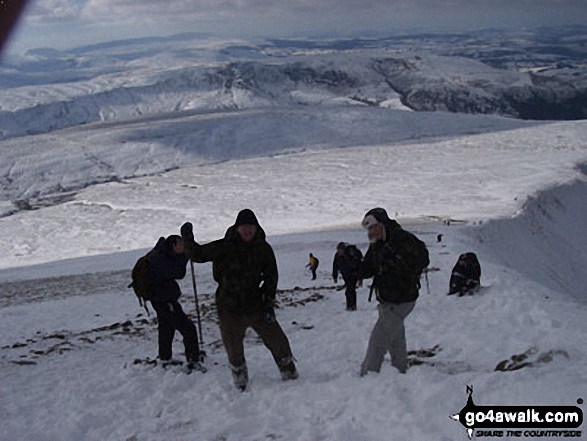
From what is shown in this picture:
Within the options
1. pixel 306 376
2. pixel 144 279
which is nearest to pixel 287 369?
pixel 306 376

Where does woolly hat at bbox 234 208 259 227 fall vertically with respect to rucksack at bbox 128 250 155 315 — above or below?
above

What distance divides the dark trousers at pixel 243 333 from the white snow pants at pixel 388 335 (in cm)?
108

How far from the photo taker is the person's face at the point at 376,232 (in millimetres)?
6817

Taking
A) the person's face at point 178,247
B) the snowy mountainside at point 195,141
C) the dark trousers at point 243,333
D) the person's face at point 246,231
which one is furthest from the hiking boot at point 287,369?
the snowy mountainside at point 195,141

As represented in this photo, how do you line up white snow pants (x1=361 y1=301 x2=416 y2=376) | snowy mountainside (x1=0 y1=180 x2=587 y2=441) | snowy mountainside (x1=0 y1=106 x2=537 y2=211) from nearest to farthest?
snowy mountainside (x1=0 y1=180 x2=587 y2=441)
white snow pants (x1=361 y1=301 x2=416 y2=376)
snowy mountainside (x1=0 y1=106 x2=537 y2=211)

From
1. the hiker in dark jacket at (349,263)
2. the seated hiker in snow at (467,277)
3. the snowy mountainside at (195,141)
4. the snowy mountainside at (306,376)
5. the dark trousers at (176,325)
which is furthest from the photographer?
the snowy mountainside at (195,141)

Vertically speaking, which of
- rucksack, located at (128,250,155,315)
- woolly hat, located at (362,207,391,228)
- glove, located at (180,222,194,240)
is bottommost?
rucksack, located at (128,250,155,315)

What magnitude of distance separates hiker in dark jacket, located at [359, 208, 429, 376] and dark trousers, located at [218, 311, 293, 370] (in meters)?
1.08

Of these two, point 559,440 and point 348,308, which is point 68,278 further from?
point 559,440

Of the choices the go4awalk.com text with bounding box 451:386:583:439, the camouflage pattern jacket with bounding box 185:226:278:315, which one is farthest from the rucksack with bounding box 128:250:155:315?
the go4awalk.com text with bounding box 451:386:583:439

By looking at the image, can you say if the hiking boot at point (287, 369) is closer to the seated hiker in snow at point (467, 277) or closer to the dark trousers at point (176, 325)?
the dark trousers at point (176, 325)

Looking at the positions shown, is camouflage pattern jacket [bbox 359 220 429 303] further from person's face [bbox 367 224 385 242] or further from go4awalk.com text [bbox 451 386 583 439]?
go4awalk.com text [bbox 451 386 583 439]

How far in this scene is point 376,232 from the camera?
6.85 metres

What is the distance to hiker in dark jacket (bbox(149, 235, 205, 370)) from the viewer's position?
802cm
